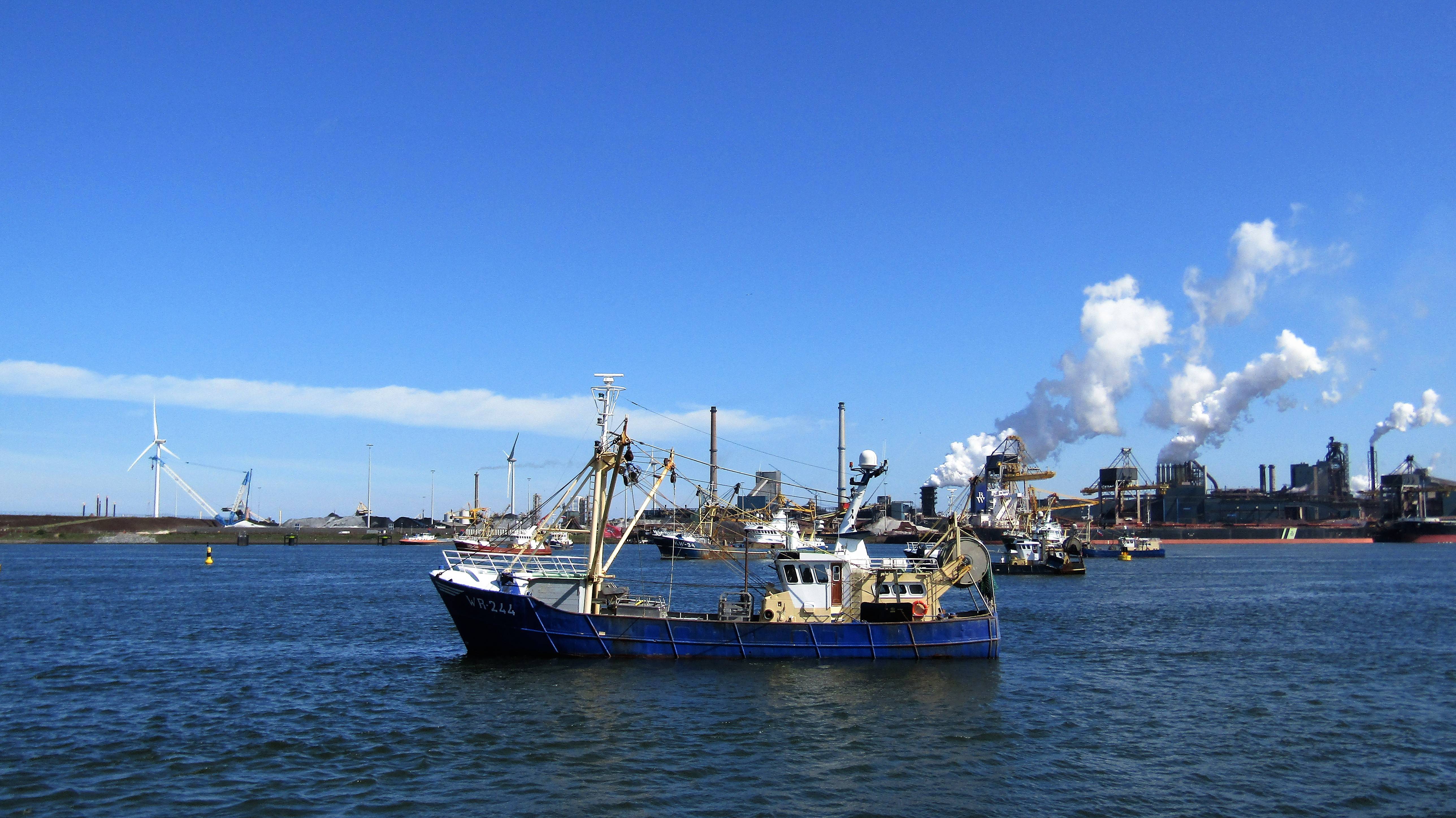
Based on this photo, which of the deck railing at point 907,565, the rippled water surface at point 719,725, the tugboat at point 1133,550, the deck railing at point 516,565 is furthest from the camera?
the tugboat at point 1133,550

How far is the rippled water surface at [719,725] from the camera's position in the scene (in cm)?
2208

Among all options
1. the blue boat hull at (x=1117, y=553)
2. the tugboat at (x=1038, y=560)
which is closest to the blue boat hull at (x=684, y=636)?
the tugboat at (x=1038, y=560)

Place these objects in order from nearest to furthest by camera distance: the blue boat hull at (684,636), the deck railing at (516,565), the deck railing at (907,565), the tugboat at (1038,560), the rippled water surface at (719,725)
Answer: the rippled water surface at (719,725) → the blue boat hull at (684,636) → the deck railing at (516,565) → the deck railing at (907,565) → the tugboat at (1038,560)

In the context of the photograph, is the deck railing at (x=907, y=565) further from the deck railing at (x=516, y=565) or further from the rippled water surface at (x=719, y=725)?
the deck railing at (x=516, y=565)

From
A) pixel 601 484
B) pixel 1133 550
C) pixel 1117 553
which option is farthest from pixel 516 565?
pixel 1117 553

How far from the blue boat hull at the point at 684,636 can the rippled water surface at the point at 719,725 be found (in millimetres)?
564

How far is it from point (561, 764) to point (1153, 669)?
26.1 metres

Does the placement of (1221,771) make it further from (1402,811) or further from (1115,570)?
(1115,570)

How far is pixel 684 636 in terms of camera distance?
1486 inches

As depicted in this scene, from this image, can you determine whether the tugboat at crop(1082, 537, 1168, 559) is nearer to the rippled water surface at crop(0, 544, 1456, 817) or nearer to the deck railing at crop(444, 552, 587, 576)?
the rippled water surface at crop(0, 544, 1456, 817)

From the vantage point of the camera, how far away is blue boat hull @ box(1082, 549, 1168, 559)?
144 meters

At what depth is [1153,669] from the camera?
131ft

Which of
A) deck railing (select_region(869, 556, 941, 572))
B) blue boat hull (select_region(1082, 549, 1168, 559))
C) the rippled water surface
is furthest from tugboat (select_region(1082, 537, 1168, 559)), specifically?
deck railing (select_region(869, 556, 941, 572))

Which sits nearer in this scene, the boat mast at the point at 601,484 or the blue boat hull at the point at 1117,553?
the boat mast at the point at 601,484
